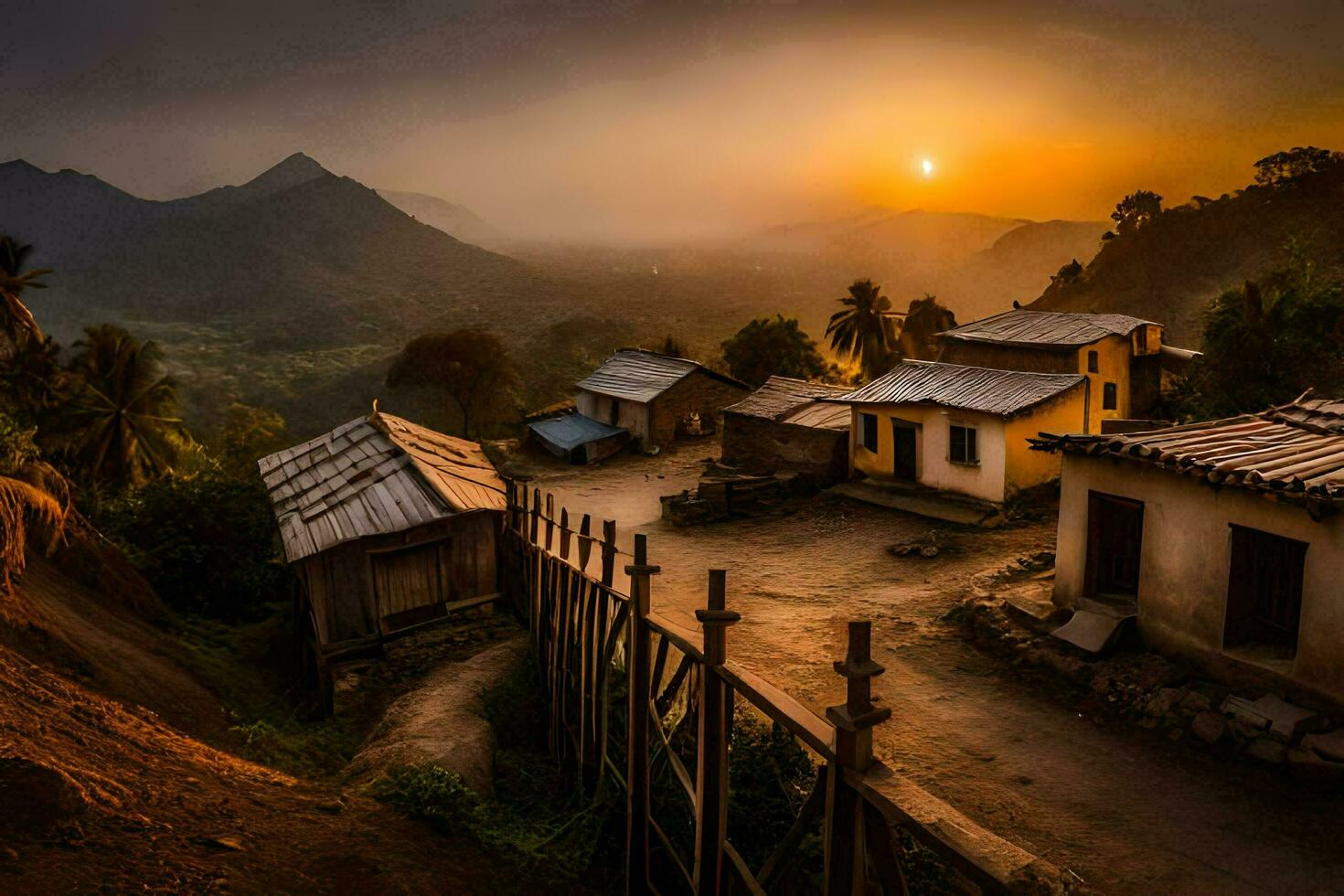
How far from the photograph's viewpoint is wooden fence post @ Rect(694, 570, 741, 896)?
5.19 meters

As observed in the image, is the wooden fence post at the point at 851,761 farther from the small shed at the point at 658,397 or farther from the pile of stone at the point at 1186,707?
the small shed at the point at 658,397

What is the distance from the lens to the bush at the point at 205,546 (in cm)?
1703

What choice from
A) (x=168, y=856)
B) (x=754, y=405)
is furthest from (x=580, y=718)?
(x=754, y=405)

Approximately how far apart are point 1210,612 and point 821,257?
499ft

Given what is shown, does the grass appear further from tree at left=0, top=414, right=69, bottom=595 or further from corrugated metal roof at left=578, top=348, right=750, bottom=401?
corrugated metal roof at left=578, top=348, right=750, bottom=401

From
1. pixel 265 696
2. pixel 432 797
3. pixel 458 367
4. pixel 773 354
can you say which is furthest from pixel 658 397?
pixel 432 797

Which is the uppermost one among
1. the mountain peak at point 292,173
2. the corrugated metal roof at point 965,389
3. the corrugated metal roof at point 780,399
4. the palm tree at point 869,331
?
the mountain peak at point 292,173

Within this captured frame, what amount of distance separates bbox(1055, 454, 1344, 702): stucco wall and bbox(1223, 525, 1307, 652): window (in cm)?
12

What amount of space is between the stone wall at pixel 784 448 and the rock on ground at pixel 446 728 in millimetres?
14983

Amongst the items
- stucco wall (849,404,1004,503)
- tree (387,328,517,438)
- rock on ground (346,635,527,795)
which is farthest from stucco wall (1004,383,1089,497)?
tree (387,328,517,438)

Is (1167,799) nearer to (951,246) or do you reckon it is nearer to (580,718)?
(580,718)

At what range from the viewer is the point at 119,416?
1252 inches

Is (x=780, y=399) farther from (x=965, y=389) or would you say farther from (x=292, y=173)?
(x=292, y=173)

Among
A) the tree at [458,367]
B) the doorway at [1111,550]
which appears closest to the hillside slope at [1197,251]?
the tree at [458,367]
